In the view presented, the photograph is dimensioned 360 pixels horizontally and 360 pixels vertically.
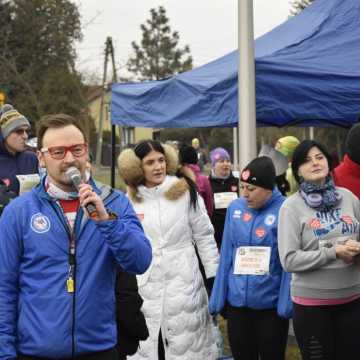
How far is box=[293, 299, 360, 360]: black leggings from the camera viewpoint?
3.83 m

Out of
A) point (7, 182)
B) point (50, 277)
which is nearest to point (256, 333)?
point (7, 182)

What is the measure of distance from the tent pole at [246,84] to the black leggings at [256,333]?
141cm

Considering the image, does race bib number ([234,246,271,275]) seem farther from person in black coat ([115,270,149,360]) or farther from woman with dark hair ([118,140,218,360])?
person in black coat ([115,270,149,360])

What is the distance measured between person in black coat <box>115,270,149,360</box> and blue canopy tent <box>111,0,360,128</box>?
244 cm

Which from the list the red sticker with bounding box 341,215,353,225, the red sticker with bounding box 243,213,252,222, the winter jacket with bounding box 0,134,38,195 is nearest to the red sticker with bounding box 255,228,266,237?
the red sticker with bounding box 243,213,252,222

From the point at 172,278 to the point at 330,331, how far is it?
1.33 meters

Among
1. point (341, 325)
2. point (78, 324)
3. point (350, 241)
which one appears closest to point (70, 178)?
point (78, 324)

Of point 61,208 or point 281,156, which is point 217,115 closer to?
point 281,156

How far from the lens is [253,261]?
14.6 feet

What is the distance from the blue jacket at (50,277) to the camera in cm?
260

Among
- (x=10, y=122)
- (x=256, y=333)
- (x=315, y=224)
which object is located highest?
(x=10, y=122)

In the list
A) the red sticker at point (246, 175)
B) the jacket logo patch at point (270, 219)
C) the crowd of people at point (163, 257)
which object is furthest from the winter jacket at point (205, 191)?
the jacket logo patch at point (270, 219)

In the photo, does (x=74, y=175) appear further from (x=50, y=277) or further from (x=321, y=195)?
(x=321, y=195)

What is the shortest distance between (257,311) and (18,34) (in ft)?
116
